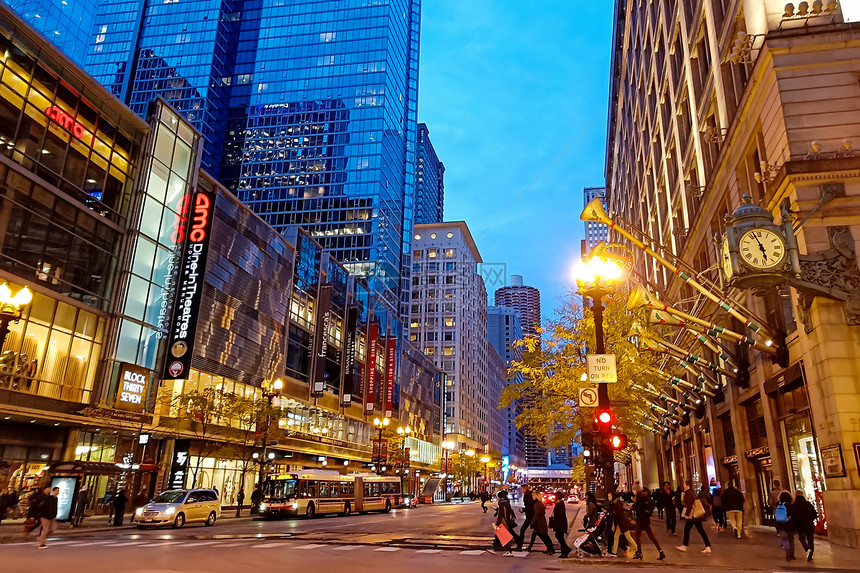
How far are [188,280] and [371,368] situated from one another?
1396 inches

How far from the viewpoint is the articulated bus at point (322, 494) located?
37938mm

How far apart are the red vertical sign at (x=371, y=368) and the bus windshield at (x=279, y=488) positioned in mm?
31744

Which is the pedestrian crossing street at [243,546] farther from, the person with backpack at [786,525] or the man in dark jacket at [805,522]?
the man in dark jacket at [805,522]

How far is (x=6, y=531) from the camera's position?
22.2m

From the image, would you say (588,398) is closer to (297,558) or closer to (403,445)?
(297,558)

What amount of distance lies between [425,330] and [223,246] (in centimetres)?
9532

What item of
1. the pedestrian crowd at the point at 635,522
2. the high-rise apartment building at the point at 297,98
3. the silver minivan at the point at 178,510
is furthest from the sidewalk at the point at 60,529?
the high-rise apartment building at the point at 297,98

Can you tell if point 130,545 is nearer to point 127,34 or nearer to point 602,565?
point 602,565

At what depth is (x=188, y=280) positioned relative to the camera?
39.8 meters

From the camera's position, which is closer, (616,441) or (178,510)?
(616,441)

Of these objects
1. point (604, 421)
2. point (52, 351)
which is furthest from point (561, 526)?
point (52, 351)

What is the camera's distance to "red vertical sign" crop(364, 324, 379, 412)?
71.4m

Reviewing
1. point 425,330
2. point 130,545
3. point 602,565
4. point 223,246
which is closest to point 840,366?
point 602,565

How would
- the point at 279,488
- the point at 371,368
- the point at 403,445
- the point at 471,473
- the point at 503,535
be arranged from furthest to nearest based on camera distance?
1. the point at 471,473
2. the point at 403,445
3. the point at 371,368
4. the point at 279,488
5. the point at 503,535
